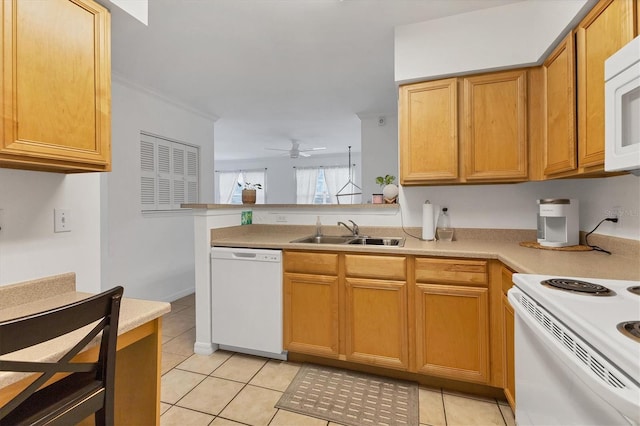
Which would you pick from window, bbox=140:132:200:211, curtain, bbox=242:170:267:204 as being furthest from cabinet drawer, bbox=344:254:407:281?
curtain, bbox=242:170:267:204

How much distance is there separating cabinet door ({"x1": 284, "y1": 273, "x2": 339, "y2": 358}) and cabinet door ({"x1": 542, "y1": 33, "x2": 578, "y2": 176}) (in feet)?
5.10

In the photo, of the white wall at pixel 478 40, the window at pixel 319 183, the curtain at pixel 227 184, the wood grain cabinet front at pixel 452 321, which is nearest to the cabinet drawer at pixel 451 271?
the wood grain cabinet front at pixel 452 321

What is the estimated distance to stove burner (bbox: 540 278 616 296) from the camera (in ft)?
3.27

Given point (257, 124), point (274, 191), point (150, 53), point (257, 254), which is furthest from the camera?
point (274, 191)

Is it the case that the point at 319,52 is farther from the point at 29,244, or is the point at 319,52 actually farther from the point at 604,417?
the point at 604,417

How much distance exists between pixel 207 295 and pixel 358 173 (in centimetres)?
567

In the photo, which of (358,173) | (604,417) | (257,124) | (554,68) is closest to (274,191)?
(358,173)

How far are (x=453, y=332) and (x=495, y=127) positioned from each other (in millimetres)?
1415

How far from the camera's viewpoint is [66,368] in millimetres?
804

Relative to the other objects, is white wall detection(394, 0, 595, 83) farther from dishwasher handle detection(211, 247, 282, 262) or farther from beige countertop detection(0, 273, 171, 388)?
beige countertop detection(0, 273, 171, 388)

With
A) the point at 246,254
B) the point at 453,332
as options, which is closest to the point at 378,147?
the point at 246,254

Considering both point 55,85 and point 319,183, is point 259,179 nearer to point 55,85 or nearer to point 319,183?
point 319,183

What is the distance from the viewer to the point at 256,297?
7.57 feet

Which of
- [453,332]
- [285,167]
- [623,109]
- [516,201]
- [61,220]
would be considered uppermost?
[285,167]
